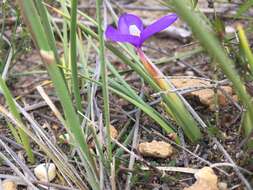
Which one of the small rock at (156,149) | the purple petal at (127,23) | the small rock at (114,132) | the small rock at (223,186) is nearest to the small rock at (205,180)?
the small rock at (223,186)

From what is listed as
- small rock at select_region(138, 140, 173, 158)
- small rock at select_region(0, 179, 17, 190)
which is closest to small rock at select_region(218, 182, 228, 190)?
Answer: small rock at select_region(138, 140, 173, 158)

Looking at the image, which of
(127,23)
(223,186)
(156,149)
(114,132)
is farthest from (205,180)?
(127,23)

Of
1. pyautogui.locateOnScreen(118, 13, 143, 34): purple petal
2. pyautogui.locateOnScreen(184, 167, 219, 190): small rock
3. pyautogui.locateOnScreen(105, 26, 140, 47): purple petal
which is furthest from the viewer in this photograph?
pyautogui.locateOnScreen(118, 13, 143, 34): purple petal

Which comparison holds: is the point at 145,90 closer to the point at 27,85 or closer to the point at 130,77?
the point at 130,77

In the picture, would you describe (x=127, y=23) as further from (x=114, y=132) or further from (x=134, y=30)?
(x=114, y=132)

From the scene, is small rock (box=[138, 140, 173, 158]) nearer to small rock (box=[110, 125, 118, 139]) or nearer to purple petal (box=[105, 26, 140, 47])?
small rock (box=[110, 125, 118, 139])

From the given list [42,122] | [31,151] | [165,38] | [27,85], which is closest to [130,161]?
[31,151]

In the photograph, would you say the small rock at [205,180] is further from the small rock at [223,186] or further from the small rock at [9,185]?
the small rock at [9,185]
